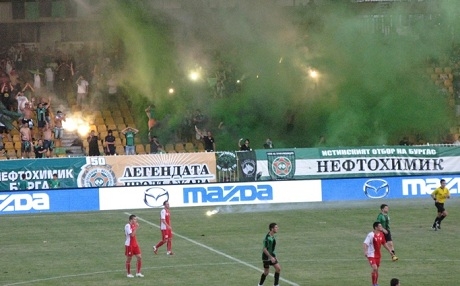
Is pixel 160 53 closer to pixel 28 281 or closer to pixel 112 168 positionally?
pixel 112 168

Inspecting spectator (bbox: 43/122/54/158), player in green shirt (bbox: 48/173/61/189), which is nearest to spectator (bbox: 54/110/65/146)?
spectator (bbox: 43/122/54/158)

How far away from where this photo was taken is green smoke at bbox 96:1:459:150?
49.6 metres

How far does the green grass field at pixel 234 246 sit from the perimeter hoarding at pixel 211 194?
473mm

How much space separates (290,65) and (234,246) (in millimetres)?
22210

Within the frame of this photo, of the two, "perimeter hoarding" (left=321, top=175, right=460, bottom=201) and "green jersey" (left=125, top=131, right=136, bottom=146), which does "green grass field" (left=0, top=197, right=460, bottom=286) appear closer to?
"perimeter hoarding" (left=321, top=175, right=460, bottom=201)

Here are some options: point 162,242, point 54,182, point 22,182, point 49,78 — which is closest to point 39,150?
point 54,182

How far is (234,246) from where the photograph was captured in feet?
→ 98.6

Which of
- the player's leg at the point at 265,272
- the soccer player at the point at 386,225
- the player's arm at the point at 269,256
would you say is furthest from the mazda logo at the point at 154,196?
the player's arm at the point at 269,256

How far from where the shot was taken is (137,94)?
162 feet

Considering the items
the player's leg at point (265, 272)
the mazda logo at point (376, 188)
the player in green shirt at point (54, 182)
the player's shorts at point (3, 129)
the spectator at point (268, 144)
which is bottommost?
the player's leg at point (265, 272)

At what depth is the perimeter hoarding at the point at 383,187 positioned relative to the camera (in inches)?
1661

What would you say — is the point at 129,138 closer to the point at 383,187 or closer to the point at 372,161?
the point at 372,161

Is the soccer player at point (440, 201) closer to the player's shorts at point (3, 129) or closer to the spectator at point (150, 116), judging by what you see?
the spectator at point (150, 116)

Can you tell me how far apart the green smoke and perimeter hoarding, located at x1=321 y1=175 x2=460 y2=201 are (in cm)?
651
